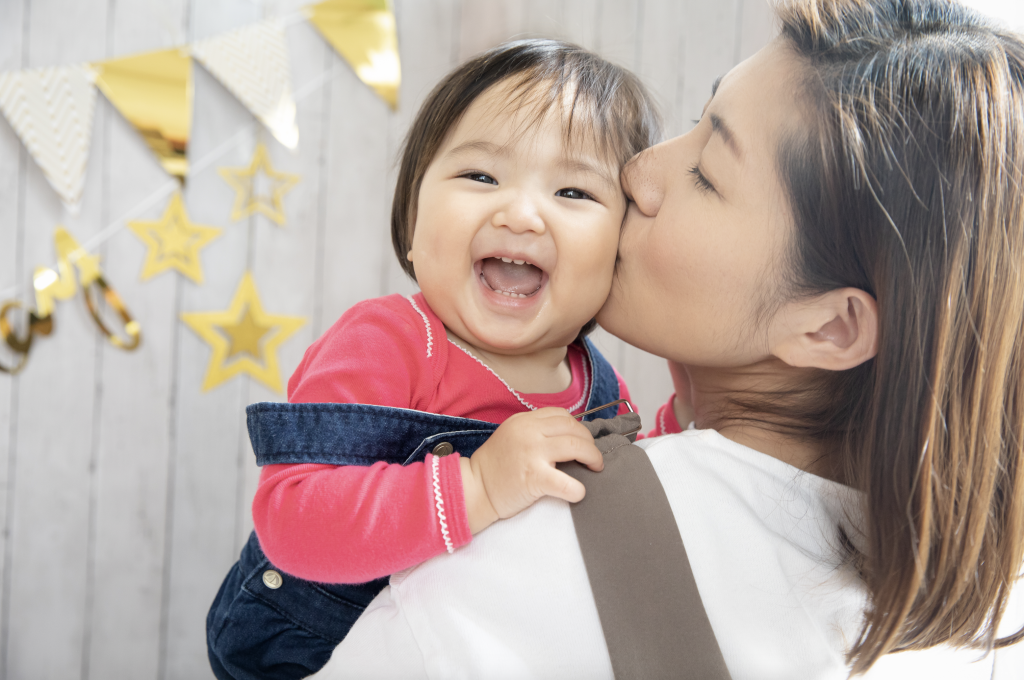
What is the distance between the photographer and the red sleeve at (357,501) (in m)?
0.65

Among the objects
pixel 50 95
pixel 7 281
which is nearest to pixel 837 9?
pixel 50 95

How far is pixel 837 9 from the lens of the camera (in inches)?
25.7

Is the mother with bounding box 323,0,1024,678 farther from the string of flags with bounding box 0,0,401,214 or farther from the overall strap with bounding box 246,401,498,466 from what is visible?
the string of flags with bounding box 0,0,401,214

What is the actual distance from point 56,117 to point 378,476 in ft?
5.15

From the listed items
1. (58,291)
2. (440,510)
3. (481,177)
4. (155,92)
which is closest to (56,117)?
(155,92)

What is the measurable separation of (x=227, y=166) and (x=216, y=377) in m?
0.59

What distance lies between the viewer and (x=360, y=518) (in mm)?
665

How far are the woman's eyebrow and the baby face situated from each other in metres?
0.18

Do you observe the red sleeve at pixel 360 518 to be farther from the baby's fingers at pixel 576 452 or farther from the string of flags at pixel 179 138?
the string of flags at pixel 179 138

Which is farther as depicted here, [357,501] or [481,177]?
[481,177]

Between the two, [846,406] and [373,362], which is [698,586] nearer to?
[846,406]

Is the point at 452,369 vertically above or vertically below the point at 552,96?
below

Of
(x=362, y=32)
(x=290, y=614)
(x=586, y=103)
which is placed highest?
(x=362, y=32)

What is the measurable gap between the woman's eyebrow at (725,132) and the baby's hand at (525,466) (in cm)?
31
